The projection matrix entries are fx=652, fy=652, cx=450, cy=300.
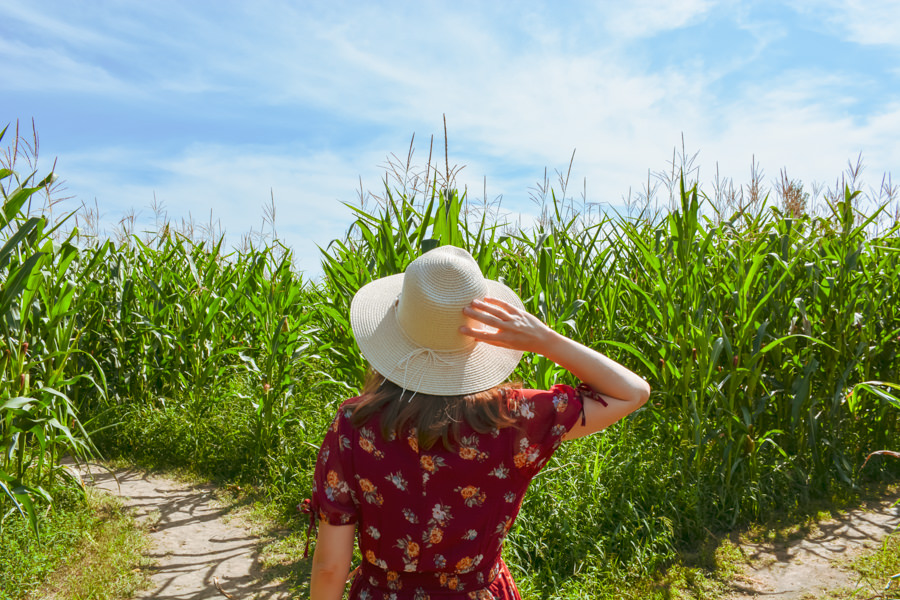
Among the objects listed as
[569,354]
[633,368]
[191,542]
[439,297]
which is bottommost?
[191,542]

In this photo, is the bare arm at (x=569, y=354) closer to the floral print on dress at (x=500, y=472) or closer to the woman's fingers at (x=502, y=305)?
the woman's fingers at (x=502, y=305)

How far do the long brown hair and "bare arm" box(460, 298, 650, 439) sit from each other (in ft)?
0.42

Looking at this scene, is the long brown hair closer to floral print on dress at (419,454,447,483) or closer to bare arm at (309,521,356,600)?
floral print on dress at (419,454,447,483)

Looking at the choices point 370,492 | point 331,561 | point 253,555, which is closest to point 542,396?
point 370,492

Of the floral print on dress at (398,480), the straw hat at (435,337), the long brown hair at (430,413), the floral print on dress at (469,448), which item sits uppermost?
the straw hat at (435,337)

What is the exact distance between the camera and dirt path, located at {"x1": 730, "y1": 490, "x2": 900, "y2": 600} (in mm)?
2881

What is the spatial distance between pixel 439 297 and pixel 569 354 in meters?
0.30

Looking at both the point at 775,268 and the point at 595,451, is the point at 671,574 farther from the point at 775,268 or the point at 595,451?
the point at 775,268

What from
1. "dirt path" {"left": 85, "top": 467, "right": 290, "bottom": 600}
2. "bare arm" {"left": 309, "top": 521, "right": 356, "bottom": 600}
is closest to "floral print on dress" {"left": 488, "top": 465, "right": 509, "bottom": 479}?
"bare arm" {"left": 309, "top": 521, "right": 356, "bottom": 600}

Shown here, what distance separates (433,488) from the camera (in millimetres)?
1318

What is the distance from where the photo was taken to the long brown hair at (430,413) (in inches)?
49.8

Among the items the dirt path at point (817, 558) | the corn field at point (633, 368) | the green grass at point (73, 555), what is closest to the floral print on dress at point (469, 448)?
→ the corn field at point (633, 368)

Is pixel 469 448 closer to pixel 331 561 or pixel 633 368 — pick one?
pixel 331 561

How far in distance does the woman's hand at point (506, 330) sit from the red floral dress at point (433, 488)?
0.14 meters
